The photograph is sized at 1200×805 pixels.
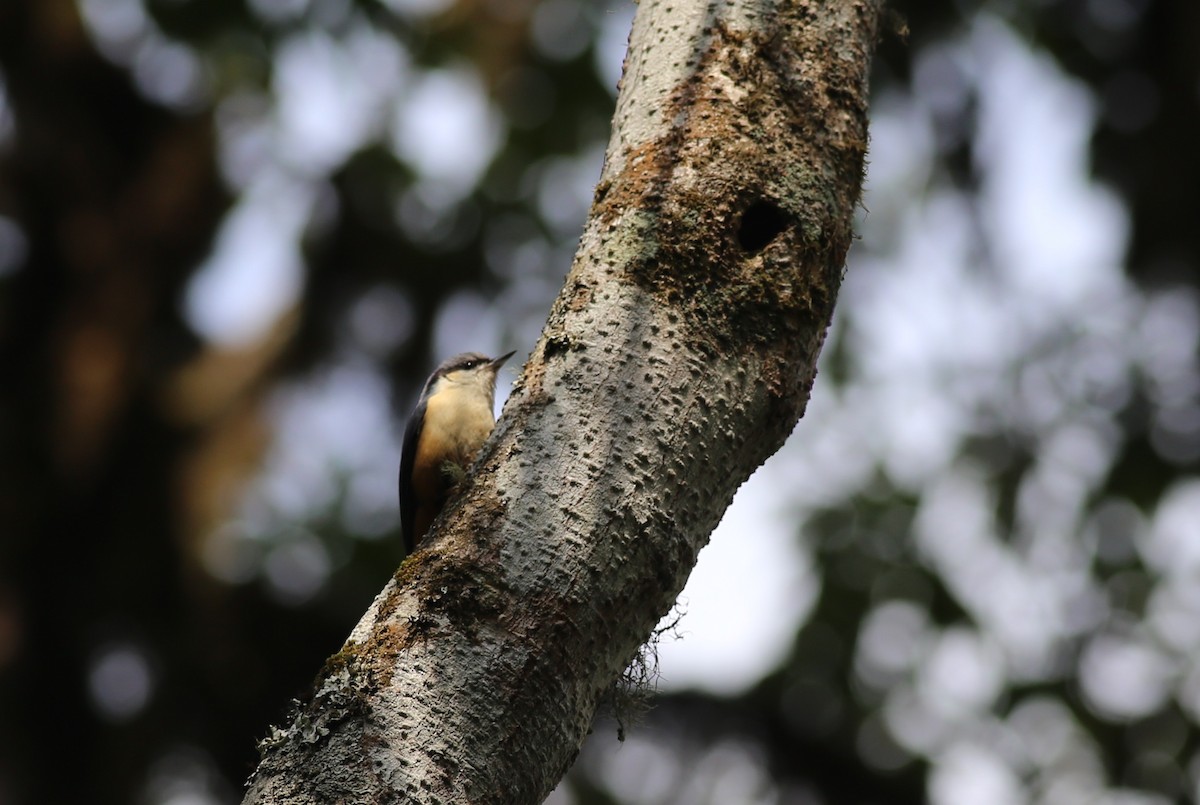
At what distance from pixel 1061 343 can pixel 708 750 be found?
12.0ft

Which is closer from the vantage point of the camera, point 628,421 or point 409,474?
point 628,421

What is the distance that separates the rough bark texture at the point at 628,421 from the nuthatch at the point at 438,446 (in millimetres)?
2052

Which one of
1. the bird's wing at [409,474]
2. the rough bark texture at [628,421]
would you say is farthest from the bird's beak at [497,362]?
the rough bark texture at [628,421]

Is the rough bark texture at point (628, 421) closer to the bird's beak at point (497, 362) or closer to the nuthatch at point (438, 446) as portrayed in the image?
the nuthatch at point (438, 446)

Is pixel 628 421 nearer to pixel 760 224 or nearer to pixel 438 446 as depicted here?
pixel 760 224

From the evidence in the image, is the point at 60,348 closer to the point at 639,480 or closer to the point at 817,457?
the point at 817,457

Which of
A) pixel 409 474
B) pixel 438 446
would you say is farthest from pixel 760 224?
pixel 409 474

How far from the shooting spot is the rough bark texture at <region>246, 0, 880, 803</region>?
1.90 meters

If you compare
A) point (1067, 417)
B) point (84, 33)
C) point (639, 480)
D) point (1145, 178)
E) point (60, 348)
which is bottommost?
point (639, 480)

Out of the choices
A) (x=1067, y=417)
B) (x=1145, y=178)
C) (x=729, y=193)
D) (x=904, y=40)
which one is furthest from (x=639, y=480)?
(x=1067, y=417)

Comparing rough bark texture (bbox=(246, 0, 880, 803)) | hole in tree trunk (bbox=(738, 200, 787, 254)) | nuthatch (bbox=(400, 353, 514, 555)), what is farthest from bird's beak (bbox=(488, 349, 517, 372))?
hole in tree trunk (bbox=(738, 200, 787, 254))

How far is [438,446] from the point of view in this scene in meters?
4.55

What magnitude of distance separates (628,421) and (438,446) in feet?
8.08

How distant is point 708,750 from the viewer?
296 inches
